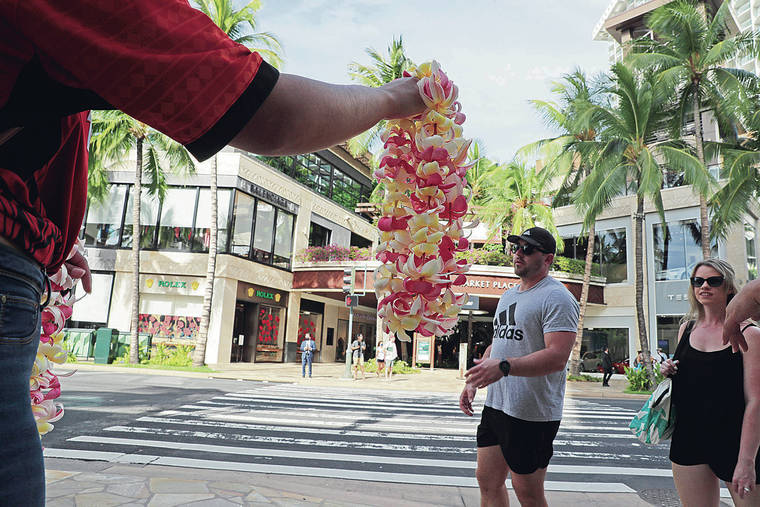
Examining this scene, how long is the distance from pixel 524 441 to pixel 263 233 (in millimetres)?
26597

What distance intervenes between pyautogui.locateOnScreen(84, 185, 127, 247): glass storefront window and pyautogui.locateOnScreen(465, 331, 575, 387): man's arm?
28.0 metres

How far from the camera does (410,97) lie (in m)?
Answer: 1.52

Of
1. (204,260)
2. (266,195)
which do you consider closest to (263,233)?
(266,195)

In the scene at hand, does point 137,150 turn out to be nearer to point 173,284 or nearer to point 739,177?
point 173,284

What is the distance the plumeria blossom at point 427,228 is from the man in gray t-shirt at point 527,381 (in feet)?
4.24

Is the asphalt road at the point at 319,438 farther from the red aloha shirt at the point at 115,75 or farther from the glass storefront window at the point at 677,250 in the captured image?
the glass storefront window at the point at 677,250

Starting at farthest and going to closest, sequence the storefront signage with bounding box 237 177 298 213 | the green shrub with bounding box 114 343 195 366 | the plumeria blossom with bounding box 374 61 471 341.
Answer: the storefront signage with bounding box 237 177 298 213, the green shrub with bounding box 114 343 195 366, the plumeria blossom with bounding box 374 61 471 341

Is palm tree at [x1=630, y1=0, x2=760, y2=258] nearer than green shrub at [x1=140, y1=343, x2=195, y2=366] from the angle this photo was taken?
Yes

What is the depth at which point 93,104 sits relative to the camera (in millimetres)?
997

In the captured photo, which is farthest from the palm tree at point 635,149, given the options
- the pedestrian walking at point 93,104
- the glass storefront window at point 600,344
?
the pedestrian walking at point 93,104

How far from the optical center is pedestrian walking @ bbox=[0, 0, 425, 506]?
85cm

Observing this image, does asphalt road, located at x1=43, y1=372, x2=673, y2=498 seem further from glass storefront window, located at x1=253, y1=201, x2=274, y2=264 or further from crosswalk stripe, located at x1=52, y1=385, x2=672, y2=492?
glass storefront window, located at x1=253, y1=201, x2=274, y2=264

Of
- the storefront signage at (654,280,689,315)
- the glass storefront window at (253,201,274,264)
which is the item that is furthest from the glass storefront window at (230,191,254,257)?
the storefront signage at (654,280,689,315)

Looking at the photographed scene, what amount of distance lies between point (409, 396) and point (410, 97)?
15291mm
